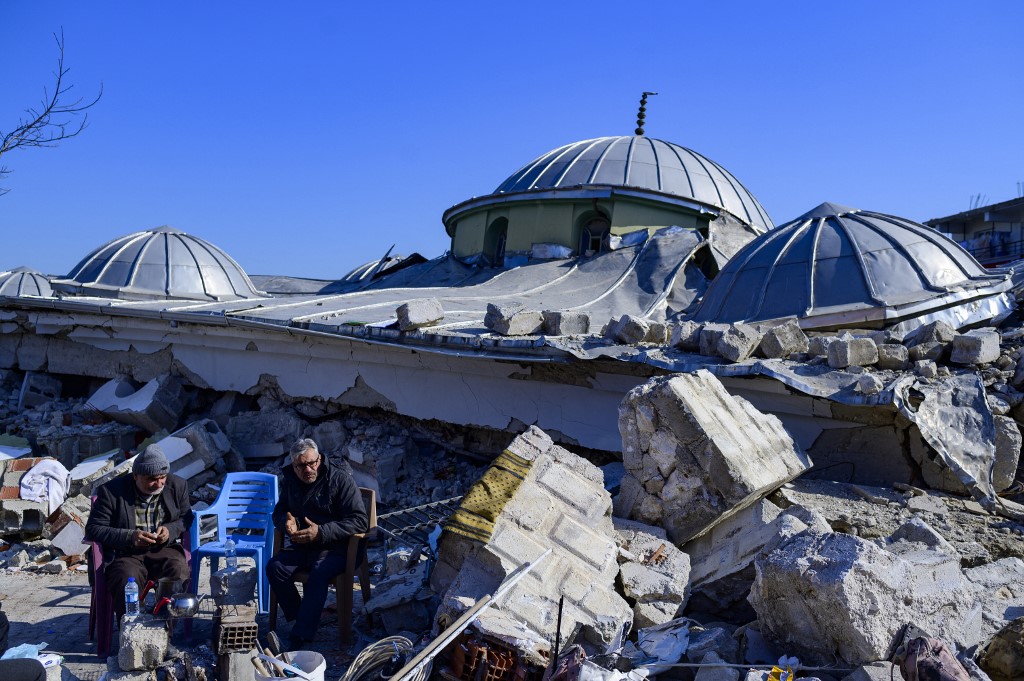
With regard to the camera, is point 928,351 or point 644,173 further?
point 644,173

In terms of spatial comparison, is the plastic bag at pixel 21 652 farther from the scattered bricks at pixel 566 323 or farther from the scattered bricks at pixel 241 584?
the scattered bricks at pixel 566 323

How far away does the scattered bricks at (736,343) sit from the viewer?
21.4 feet

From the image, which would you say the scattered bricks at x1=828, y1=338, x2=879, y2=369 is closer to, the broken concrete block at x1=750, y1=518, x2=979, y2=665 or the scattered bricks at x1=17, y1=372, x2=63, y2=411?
the broken concrete block at x1=750, y1=518, x2=979, y2=665

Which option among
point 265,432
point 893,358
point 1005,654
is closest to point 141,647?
point 1005,654

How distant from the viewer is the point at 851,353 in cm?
632

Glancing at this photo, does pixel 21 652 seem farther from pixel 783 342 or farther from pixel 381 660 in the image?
pixel 783 342

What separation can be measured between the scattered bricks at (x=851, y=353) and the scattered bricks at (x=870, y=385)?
1.43ft

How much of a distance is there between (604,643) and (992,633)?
1.87 m

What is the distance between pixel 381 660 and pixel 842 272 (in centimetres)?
660

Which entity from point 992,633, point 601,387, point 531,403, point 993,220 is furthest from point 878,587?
point 993,220

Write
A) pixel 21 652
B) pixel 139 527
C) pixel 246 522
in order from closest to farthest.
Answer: pixel 21 652 < pixel 139 527 < pixel 246 522

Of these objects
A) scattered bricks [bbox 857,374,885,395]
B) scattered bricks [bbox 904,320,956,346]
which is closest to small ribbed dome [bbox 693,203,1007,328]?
scattered bricks [bbox 904,320,956,346]

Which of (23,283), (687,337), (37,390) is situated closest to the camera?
(687,337)

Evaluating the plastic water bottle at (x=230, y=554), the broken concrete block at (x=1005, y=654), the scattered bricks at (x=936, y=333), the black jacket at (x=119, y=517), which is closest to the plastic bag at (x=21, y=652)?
the black jacket at (x=119, y=517)
